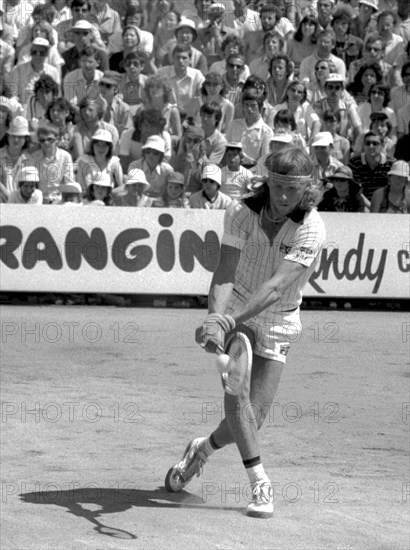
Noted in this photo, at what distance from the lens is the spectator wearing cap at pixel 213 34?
55.3ft

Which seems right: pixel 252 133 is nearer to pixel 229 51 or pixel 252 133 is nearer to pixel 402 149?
pixel 229 51

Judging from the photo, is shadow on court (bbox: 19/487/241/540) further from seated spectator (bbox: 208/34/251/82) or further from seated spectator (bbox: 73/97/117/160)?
seated spectator (bbox: 208/34/251/82)

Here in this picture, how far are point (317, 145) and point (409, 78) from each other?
238 cm

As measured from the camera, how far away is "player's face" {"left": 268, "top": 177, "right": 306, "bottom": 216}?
246 inches

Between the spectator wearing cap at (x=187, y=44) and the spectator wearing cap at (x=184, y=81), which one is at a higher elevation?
the spectator wearing cap at (x=187, y=44)

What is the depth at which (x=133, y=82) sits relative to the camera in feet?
51.9

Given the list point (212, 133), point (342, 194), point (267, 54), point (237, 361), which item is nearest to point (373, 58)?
point (267, 54)

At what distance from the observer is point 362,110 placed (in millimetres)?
16609

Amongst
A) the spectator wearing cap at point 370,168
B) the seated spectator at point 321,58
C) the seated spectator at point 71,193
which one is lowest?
the seated spectator at point 71,193

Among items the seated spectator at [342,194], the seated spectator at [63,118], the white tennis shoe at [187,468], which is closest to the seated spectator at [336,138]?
the seated spectator at [342,194]

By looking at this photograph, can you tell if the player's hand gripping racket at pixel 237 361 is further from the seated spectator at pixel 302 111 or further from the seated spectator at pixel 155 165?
the seated spectator at pixel 302 111

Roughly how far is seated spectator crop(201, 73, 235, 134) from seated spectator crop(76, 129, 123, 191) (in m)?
1.67

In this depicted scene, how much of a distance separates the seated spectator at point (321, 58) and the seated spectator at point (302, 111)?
0.82 m

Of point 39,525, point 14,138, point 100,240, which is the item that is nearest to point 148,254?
point 100,240
